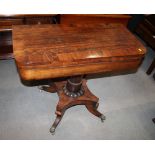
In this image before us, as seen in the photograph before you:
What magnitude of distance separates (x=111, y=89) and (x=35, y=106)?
0.91 metres

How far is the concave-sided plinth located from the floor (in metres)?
0.10

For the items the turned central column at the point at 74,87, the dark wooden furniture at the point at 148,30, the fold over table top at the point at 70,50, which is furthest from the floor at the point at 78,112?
the fold over table top at the point at 70,50

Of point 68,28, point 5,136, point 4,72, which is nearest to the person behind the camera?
point 68,28

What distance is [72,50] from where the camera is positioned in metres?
1.32

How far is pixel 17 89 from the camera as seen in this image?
7.03 feet

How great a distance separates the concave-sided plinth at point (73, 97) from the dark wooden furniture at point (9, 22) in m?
0.72

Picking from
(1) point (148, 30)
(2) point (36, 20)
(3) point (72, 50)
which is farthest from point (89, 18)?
(1) point (148, 30)

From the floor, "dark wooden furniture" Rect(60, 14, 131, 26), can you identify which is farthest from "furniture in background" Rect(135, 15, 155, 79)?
"dark wooden furniture" Rect(60, 14, 131, 26)

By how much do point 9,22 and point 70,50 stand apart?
1.09 m

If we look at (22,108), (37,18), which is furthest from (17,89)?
(37,18)

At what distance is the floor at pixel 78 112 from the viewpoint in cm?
183

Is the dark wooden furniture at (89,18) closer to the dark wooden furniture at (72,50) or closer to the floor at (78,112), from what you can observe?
the dark wooden furniture at (72,50)
